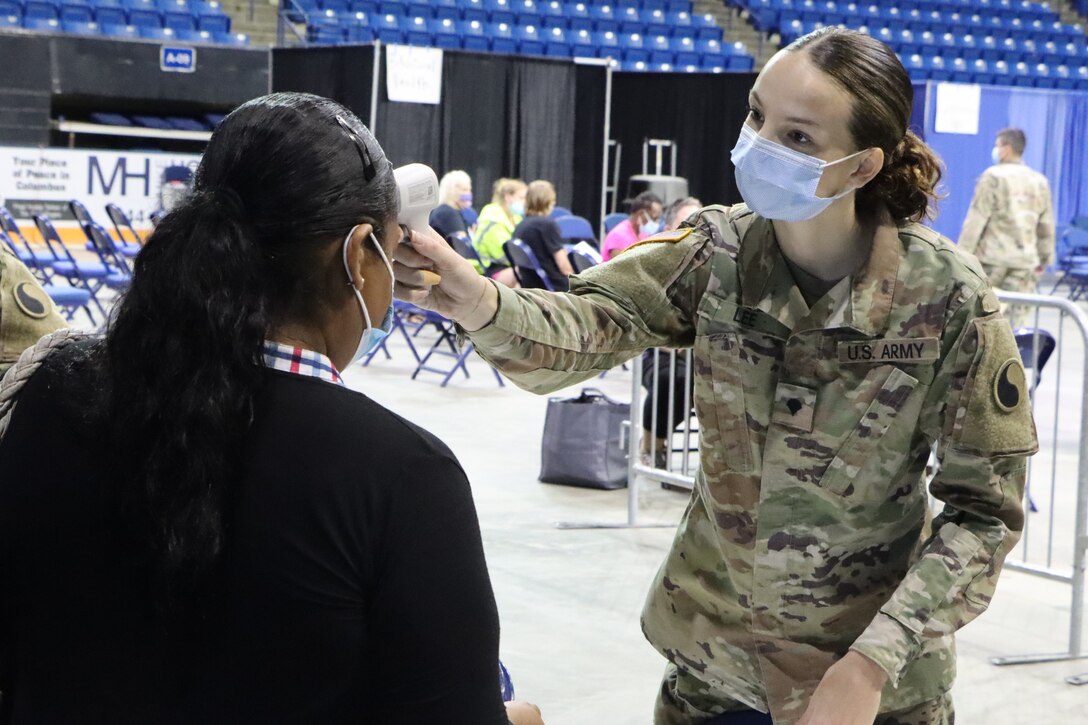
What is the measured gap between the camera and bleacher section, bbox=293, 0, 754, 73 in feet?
55.8

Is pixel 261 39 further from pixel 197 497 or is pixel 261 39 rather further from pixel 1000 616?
pixel 197 497

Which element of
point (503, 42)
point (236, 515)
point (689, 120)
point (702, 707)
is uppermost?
point (503, 42)

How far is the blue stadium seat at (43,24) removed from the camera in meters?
15.6

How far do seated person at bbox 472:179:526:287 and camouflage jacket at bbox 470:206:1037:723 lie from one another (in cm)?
798

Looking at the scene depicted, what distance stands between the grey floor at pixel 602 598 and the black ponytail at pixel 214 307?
2.64 metres

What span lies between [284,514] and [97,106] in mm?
17010

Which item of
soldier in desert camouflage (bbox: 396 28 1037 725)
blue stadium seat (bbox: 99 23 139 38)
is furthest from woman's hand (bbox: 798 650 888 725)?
blue stadium seat (bbox: 99 23 139 38)

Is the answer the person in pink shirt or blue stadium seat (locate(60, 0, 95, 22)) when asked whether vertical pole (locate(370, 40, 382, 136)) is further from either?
blue stadium seat (locate(60, 0, 95, 22))

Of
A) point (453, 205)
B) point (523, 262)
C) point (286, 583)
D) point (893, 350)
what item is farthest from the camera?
point (453, 205)

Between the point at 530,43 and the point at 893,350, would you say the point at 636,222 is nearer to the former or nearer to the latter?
the point at 893,350

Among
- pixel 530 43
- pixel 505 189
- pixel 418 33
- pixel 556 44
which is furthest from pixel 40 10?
pixel 505 189

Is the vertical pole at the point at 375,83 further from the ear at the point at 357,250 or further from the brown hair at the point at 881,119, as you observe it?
the ear at the point at 357,250

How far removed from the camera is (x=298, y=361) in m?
1.04

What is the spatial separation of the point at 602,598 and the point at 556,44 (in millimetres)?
14196
